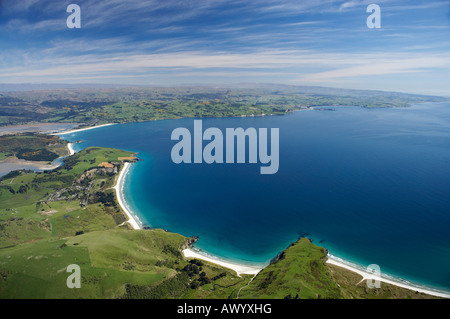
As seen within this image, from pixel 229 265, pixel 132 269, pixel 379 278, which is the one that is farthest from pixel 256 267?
pixel 132 269

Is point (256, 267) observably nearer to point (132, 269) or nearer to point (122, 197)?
point (132, 269)

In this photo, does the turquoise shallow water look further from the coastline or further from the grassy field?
the grassy field

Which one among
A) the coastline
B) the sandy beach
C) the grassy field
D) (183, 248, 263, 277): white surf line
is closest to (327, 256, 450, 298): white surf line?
the coastline

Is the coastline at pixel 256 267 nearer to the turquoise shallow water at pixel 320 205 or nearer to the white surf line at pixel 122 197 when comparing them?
the white surf line at pixel 122 197

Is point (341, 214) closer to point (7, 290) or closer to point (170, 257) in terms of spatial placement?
point (170, 257)

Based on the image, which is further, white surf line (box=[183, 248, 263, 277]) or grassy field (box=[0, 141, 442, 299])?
white surf line (box=[183, 248, 263, 277])

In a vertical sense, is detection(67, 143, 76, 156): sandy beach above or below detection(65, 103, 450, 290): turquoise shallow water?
above

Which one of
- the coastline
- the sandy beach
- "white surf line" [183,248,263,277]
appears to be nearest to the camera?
the coastline
